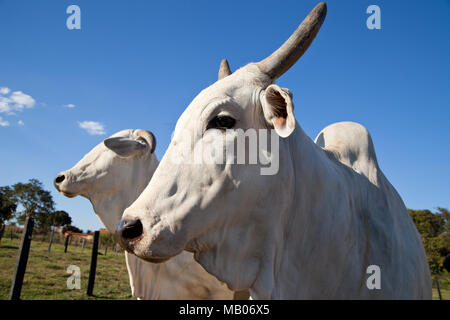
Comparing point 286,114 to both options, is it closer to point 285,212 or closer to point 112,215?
point 285,212

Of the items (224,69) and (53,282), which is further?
(53,282)

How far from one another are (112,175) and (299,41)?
3.35 m

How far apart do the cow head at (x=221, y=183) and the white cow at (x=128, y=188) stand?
2.41 m

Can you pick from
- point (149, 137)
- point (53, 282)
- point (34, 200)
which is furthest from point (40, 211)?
point (149, 137)

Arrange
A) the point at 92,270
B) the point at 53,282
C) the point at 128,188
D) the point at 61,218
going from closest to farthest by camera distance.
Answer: the point at 128,188
the point at 53,282
the point at 92,270
the point at 61,218

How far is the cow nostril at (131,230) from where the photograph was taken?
4.52ft

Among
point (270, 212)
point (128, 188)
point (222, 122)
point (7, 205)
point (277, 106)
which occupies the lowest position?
point (270, 212)

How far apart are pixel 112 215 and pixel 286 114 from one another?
3.26m

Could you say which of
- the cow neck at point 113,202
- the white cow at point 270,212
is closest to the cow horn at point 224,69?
the white cow at point 270,212

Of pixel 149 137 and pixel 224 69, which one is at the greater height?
pixel 149 137

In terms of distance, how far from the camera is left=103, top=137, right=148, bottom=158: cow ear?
409cm

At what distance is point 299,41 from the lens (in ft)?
5.92

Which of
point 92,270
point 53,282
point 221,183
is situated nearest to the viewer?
point 221,183

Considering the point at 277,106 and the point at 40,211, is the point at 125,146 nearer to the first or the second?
the point at 277,106
